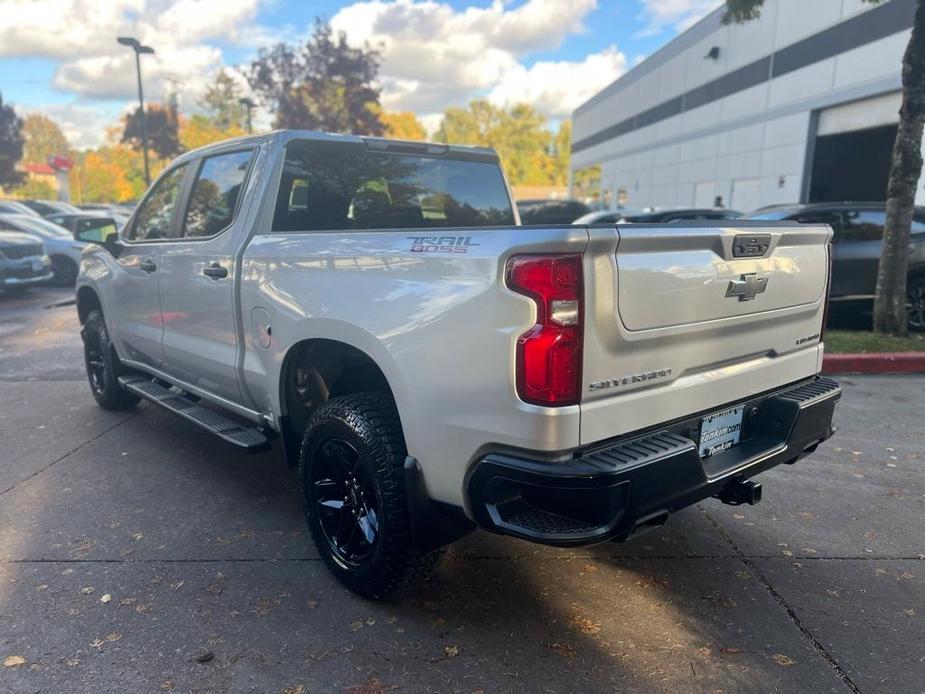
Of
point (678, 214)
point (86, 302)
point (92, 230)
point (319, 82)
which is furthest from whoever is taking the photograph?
point (319, 82)

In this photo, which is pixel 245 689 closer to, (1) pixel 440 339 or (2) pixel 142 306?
(1) pixel 440 339

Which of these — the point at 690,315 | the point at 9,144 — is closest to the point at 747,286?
the point at 690,315

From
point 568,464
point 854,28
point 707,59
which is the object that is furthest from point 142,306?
point 707,59

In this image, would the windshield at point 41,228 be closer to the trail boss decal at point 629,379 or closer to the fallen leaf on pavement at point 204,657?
the fallen leaf on pavement at point 204,657

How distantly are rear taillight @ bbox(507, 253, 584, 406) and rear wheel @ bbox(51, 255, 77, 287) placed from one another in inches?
611

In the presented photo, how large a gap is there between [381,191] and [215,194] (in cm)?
101

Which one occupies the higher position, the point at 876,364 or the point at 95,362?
the point at 95,362

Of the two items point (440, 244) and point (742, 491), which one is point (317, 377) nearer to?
point (440, 244)

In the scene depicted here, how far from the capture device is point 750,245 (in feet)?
8.73

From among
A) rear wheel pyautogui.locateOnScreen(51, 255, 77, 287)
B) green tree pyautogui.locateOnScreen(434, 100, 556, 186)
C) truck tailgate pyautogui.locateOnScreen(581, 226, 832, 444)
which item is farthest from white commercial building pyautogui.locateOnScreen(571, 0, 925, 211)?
green tree pyautogui.locateOnScreen(434, 100, 556, 186)

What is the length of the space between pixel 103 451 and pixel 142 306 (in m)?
1.07

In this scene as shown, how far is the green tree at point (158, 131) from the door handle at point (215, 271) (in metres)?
50.4

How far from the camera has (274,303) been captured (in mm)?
3238

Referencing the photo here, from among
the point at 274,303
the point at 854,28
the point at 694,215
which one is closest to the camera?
the point at 274,303
